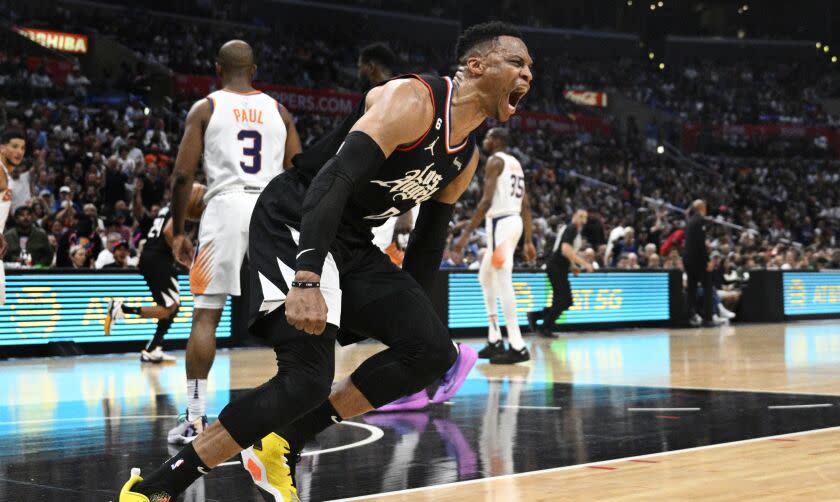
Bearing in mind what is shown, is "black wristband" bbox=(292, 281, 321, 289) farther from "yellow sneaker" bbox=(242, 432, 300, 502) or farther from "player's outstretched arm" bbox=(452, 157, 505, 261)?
"player's outstretched arm" bbox=(452, 157, 505, 261)

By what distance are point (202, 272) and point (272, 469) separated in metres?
2.01

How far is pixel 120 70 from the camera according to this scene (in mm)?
25047

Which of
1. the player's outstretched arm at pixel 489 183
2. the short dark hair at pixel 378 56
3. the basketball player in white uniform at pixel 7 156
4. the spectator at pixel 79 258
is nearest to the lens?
the short dark hair at pixel 378 56

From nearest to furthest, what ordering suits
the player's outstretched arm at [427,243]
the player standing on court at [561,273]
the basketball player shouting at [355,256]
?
1. the basketball player shouting at [355,256]
2. the player's outstretched arm at [427,243]
3. the player standing on court at [561,273]

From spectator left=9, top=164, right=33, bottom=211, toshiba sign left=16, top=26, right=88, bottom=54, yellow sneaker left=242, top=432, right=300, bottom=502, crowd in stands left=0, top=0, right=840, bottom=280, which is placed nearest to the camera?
yellow sneaker left=242, top=432, right=300, bottom=502

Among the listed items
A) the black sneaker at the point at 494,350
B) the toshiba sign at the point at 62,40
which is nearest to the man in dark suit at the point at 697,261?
the black sneaker at the point at 494,350

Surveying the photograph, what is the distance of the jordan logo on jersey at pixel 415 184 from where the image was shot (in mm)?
3559

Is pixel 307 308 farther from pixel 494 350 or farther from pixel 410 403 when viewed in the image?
pixel 494 350

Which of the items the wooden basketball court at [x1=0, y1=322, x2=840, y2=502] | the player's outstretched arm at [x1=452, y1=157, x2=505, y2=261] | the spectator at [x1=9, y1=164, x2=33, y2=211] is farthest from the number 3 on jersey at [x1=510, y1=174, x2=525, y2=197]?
the spectator at [x1=9, y1=164, x2=33, y2=211]

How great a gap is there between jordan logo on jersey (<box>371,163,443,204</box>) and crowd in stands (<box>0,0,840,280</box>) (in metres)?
4.59

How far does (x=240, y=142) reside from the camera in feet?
18.5

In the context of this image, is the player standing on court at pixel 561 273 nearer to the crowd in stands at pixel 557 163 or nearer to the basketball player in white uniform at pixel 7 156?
the crowd in stands at pixel 557 163

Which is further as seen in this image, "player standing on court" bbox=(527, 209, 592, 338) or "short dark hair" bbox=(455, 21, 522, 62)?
"player standing on court" bbox=(527, 209, 592, 338)

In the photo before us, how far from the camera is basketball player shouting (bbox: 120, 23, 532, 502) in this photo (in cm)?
328
